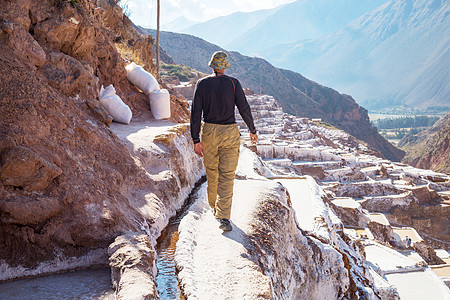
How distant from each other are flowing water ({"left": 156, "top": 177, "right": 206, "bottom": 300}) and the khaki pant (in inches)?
23.1

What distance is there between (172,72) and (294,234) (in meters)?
45.1

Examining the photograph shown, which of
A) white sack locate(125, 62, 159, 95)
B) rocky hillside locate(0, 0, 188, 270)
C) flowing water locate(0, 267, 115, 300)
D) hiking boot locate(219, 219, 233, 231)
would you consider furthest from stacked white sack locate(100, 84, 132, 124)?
flowing water locate(0, 267, 115, 300)

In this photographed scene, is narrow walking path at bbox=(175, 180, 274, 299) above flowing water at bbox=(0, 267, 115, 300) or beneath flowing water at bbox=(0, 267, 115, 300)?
above

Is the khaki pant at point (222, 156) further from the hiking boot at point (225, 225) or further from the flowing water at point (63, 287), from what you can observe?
the flowing water at point (63, 287)

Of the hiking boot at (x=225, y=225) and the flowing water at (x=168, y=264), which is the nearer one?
the flowing water at (x=168, y=264)

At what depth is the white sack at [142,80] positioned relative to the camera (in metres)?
8.53

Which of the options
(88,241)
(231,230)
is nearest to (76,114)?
(88,241)

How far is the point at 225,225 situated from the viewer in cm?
384

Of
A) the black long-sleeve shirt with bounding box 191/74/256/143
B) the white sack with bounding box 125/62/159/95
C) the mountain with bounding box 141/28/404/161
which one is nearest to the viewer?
the black long-sleeve shirt with bounding box 191/74/256/143

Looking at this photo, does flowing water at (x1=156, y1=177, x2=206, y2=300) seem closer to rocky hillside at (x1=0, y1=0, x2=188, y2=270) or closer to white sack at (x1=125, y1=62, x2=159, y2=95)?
rocky hillside at (x1=0, y1=0, x2=188, y2=270)

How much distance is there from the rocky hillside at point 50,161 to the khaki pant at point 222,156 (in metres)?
0.88

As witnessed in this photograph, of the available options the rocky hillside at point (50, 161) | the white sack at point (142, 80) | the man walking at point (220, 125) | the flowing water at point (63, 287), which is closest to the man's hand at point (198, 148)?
the man walking at point (220, 125)

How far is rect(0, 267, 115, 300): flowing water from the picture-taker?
106 inches

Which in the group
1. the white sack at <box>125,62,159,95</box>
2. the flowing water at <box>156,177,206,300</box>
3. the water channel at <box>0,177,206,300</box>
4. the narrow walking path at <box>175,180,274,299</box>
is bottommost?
the flowing water at <box>156,177,206,300</box>
